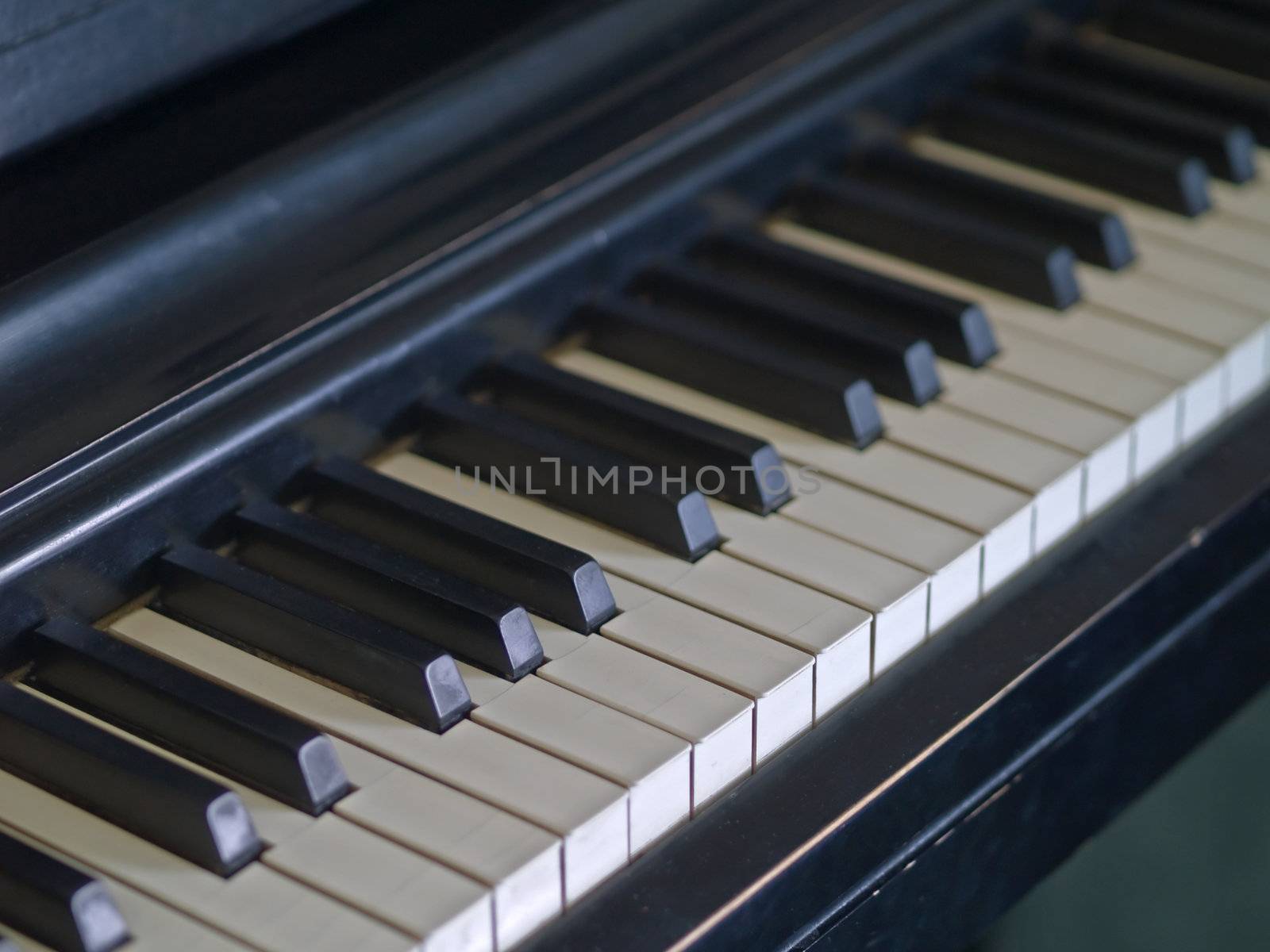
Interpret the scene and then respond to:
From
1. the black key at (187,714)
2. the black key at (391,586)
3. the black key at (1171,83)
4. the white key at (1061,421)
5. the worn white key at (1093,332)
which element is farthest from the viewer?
the black key at (1171,83)

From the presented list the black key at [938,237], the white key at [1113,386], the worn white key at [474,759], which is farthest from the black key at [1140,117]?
the worn white key at [474,759]

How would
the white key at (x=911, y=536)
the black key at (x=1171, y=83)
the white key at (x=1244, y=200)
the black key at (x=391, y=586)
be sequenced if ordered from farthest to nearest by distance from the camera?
1. the black key at (x=1171, y=83)
2. the white key at (x=1244, y=200)
3. the white key at (x=911, y=536)
4. the black key at (x=391, y=586)

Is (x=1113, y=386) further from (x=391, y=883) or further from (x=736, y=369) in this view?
(x=391, y=883)

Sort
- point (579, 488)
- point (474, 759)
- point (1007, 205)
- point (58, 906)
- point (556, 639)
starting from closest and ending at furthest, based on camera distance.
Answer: point (58, 906) → point (474, 759) → point (556, 639) → point (579, 488) → point (1007, 205)

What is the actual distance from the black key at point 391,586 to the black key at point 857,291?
0.50 m

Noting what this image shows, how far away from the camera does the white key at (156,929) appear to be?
0.98 metres

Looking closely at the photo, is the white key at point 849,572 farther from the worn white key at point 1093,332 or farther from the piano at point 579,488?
the worn white key at point 1093,332

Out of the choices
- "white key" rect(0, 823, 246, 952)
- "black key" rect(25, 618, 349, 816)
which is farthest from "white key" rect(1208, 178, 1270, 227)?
"white key" rect(0, 823, 246, 952)

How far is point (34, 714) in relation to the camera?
3.66 ft

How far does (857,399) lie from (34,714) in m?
0.66

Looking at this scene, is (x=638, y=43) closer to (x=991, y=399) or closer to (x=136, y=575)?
(x=991, y=399)

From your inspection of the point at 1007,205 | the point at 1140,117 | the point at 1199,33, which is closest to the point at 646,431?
the point at 1007,205

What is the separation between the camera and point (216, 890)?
1020 mm

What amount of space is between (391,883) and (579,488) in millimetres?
404
